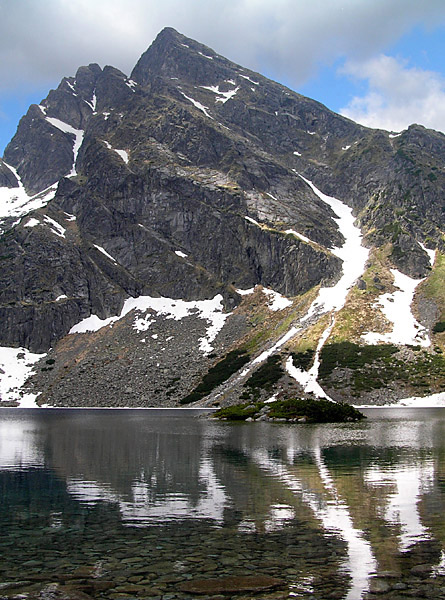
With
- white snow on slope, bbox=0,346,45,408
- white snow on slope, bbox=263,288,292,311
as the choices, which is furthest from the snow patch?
white snow on slope, bbox=0,346,45,408

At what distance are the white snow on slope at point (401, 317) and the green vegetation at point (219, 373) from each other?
33.1 m

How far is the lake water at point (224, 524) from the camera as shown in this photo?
39.9 feet

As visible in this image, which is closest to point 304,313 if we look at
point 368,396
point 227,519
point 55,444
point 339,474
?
point 368,396

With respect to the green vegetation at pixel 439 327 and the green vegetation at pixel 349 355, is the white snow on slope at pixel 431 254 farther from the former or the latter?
the green vegetation at pixel 349 355

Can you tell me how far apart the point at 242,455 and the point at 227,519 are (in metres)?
19.8

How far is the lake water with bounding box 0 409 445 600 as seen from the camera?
12156 millimetres

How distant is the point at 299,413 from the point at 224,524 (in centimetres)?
6363

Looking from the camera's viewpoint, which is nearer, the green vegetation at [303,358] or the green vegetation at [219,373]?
the green vegetation at [303,358]

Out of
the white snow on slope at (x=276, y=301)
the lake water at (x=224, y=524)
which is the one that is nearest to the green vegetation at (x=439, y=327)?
the white snow on slope at (x=276, y=301)

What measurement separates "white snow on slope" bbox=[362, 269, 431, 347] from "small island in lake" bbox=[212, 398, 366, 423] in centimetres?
5803

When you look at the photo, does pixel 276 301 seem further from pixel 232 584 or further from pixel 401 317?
pixel 232 584

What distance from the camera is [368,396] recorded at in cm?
11431

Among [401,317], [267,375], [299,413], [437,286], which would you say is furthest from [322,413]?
[437,286]

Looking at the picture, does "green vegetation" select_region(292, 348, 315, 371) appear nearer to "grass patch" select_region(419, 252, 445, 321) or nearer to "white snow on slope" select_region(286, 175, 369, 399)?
"white snow on slope" select_region(286, 175, 369, 399)
